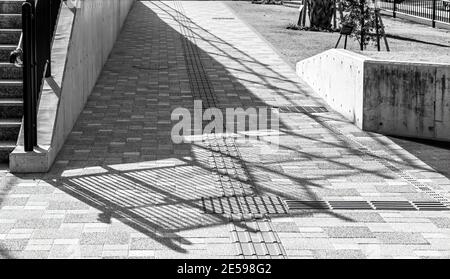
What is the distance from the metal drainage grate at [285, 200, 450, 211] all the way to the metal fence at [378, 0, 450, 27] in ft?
64.4

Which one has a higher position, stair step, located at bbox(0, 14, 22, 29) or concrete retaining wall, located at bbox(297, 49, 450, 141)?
stair step, located at bbox(0, 14, 22, 29)

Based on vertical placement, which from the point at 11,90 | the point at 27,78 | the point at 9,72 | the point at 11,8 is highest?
the point at 11,8

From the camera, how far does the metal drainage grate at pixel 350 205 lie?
28.9ft

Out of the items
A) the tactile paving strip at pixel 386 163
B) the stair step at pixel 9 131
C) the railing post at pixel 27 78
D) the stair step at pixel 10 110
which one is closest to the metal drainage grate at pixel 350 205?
the tactile paving strip at pixel 386 163

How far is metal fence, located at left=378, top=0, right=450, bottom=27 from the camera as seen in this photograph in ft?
91.5

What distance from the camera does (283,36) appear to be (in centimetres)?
2416

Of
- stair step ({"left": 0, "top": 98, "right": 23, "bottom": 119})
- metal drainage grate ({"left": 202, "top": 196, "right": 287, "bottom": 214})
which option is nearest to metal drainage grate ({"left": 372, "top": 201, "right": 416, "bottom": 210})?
metal drainage grate ({"left": 202, "top": 196, "right": 287, "bottom": 214})

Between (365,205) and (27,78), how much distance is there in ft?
13.9

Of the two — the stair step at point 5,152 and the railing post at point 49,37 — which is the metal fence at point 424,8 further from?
the stair step at point 5,152

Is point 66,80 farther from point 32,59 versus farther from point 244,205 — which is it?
point 244,205

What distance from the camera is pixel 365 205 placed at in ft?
29.2

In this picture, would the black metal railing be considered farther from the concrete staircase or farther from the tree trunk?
the tree trunk

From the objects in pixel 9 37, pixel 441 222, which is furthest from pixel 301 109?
pixel 441 222

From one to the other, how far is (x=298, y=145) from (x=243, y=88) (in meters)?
4.43
